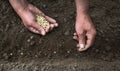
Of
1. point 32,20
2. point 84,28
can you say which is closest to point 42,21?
point 32,20

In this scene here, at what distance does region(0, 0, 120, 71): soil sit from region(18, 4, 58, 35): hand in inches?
1.8

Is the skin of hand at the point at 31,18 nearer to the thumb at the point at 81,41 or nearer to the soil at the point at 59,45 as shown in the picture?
the soil at the point at 59,45

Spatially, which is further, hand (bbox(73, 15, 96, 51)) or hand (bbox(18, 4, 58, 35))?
hand (bbox(18, 4, 58, 35))

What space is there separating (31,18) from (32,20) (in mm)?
16

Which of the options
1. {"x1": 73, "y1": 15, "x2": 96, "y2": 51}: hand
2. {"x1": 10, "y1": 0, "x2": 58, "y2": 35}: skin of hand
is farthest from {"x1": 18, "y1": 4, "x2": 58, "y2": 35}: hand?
{"x1": 73, "y1": 15, "x2": 96, "y2": 51}: hand

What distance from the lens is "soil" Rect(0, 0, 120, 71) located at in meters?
1.91

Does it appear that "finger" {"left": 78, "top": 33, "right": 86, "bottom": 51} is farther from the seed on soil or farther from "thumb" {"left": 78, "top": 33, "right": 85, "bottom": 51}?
the seed on soil

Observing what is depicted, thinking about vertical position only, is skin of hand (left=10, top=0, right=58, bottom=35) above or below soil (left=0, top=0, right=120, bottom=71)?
above

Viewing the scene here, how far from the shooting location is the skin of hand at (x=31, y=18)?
2002 mm

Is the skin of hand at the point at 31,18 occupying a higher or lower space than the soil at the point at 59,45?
higher

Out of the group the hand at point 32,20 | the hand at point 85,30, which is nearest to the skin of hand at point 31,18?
the hand at point 32,20

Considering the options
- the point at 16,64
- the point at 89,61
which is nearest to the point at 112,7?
the point at 89,61

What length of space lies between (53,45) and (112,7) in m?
0.53

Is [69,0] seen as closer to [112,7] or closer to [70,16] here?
[70,16]
